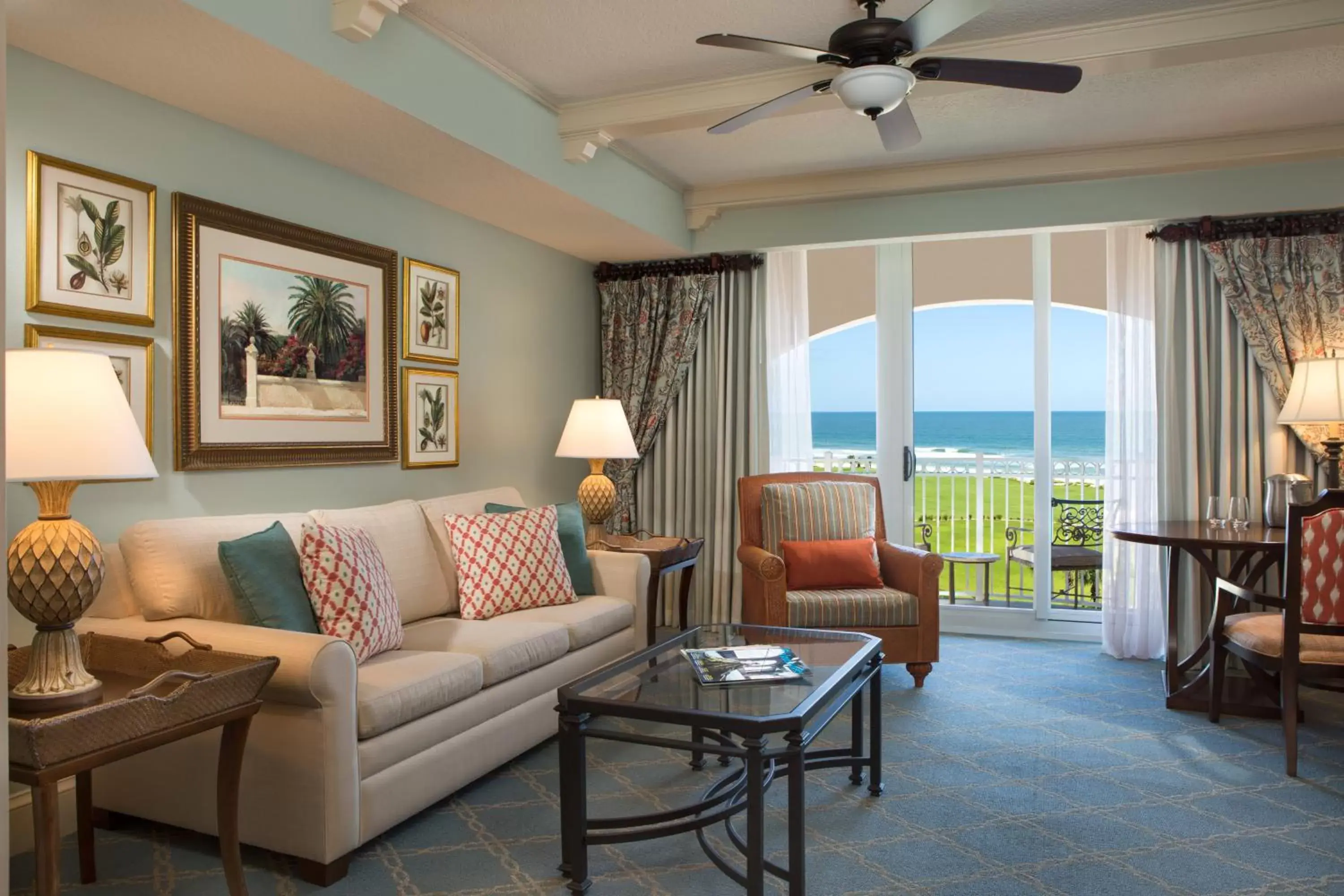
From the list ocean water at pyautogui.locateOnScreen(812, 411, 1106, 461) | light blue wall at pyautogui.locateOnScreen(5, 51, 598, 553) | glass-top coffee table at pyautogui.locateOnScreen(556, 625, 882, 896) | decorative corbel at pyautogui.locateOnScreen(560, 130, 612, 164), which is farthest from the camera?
ocean water at pyautogui.locateOnScreen(812, 411, 1106, 461)

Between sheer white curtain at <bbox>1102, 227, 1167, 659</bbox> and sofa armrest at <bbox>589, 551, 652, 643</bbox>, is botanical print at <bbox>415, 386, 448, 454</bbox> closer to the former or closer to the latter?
sofa armrest at <bbox>589, 551, 652, 643</bbox>

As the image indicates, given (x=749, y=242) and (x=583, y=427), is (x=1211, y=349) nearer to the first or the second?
(x=749, y=242)

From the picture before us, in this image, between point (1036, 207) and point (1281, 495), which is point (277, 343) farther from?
point (1281, 495)

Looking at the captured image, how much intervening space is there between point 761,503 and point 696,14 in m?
2.46

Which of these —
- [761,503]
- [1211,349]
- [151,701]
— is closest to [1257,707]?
[1211,349]

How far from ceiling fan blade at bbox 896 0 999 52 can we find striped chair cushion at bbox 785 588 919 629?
237 centimetres

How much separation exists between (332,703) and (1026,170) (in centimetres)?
413

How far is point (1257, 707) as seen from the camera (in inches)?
150

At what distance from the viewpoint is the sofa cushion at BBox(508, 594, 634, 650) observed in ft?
11.9

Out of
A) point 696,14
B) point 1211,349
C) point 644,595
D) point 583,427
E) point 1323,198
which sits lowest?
point 644,595

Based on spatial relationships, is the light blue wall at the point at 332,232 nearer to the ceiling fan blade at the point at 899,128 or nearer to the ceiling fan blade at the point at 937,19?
the ceiling fan blade at the point at 899,128

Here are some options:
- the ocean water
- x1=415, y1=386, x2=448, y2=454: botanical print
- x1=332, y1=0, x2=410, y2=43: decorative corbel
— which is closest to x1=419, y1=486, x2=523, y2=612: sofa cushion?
x1=415, y1=386, x2=448, y2=454: botanical print

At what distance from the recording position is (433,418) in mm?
4285

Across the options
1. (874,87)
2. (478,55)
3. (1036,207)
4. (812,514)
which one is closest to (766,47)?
(874,87)
